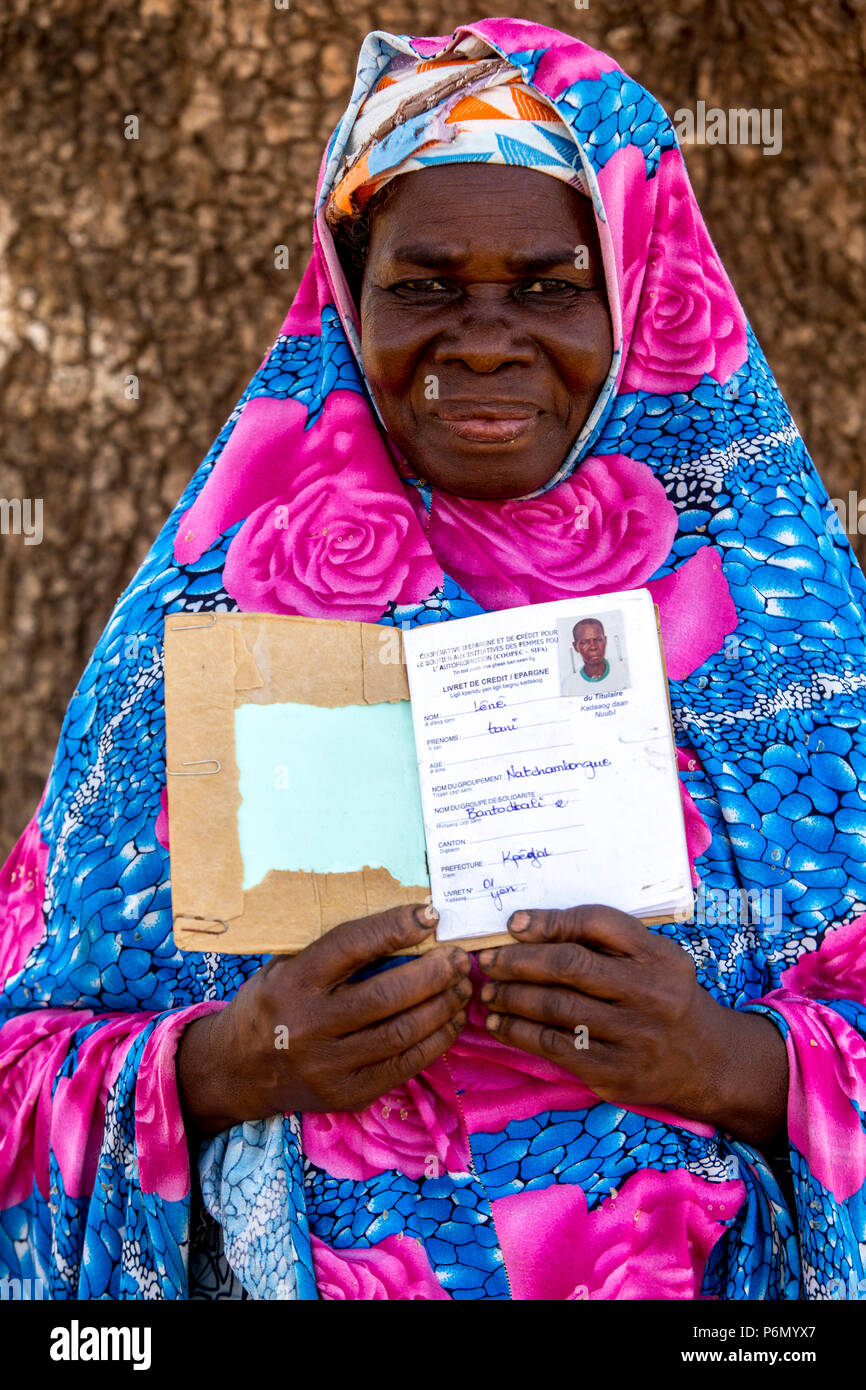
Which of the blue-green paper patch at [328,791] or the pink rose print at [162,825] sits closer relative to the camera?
the blue-green paper patch at [328,791]

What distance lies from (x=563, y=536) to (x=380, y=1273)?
3.27ft

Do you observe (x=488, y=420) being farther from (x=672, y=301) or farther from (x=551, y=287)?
(x=672, y=301)

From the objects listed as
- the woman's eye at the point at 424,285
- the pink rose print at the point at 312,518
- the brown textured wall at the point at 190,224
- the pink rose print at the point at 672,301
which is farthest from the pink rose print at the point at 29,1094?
the brown textured wall at the point at 190,224

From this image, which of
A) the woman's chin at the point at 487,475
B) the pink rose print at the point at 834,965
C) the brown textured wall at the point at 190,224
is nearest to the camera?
the pink rose print at the point at 834,965

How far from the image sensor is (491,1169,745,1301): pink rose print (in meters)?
1.64

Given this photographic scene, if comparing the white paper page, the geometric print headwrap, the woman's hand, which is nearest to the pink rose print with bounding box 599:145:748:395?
the geometric print headwrap

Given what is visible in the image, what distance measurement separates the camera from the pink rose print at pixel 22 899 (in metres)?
2.06

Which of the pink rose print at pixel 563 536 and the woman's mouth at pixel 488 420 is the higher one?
the woman's mouth at pixel 488 420

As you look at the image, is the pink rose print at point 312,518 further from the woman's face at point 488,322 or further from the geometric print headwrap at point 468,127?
the geometric print headwrap at point 468,127

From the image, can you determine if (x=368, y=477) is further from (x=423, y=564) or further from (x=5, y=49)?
(x=5, y=49)

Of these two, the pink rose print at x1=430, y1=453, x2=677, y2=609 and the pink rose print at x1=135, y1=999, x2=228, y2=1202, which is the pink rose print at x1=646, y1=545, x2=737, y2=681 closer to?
the pink rose print at x1=430, y1=453, x2=677, y2=609

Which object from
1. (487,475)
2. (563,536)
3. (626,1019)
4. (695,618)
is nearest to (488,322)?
(487,475)

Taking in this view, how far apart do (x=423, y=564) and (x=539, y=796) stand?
0.48 m

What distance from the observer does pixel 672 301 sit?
6.63 ft
